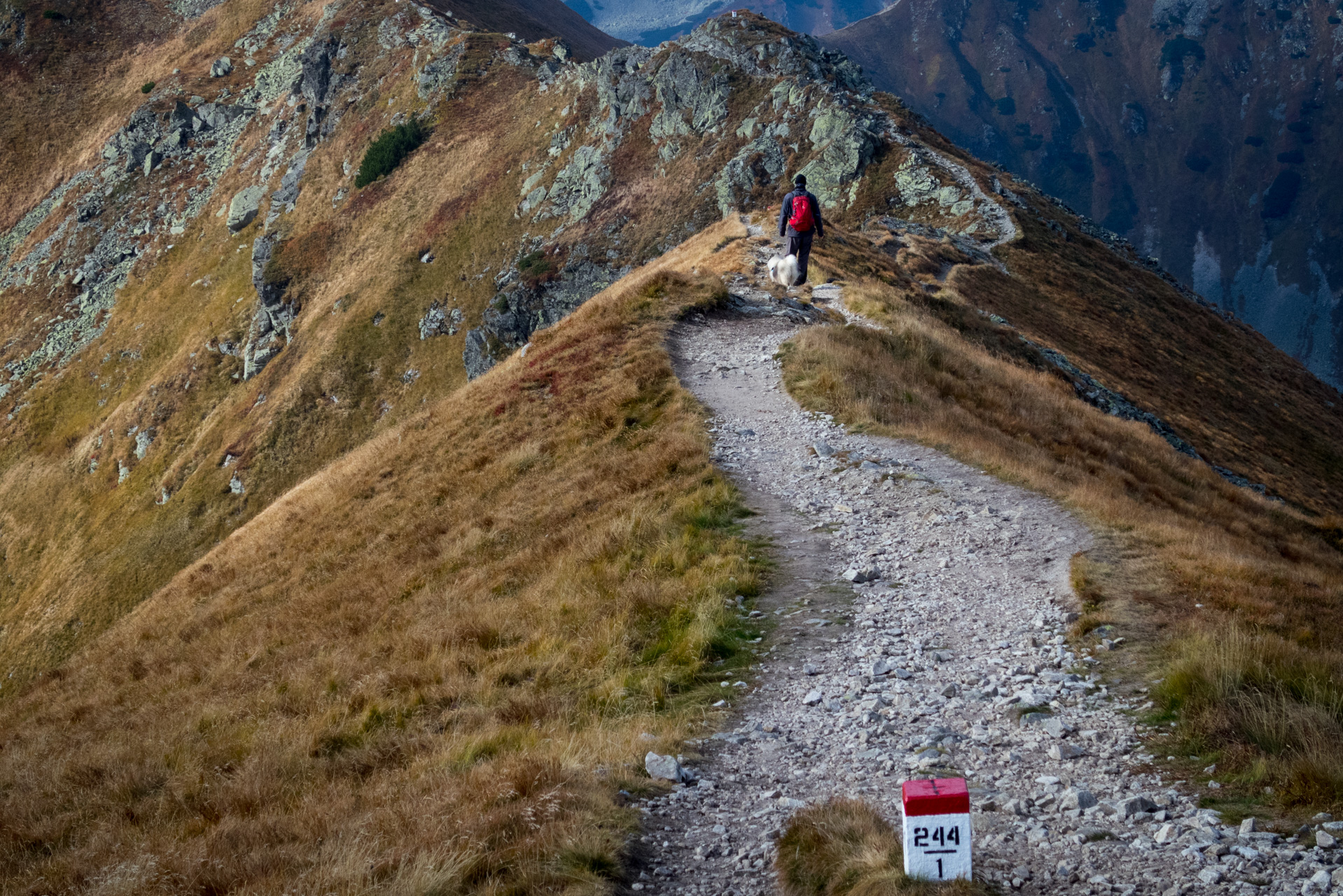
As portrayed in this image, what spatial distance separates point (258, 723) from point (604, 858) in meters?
6.97

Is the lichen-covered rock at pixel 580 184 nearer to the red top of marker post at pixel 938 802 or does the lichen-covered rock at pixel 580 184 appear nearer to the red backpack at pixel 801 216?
the red backpack at pixel 801 216

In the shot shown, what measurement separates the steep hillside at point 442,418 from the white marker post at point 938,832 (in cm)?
193

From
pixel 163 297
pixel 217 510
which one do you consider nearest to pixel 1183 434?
pixel 217 510

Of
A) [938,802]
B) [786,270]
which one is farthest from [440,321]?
[938,802]

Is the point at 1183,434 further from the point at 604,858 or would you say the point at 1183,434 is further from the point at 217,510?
the point at 217,510

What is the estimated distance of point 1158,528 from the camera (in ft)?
37.9

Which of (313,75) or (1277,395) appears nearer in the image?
(1277,395)

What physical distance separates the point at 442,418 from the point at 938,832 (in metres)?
20.8

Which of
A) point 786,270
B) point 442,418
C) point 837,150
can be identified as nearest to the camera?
point 442,418

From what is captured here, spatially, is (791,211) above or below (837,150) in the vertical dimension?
below

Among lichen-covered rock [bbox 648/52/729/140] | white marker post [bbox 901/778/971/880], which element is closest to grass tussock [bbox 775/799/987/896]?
white marker post [bbox 901/778/971/880]

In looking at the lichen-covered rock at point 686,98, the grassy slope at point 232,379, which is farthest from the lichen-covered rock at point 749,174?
the grassy slope at point 232,379

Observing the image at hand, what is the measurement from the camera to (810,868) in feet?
17.3

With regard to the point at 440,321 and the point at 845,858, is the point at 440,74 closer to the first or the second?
the point at 440,321
